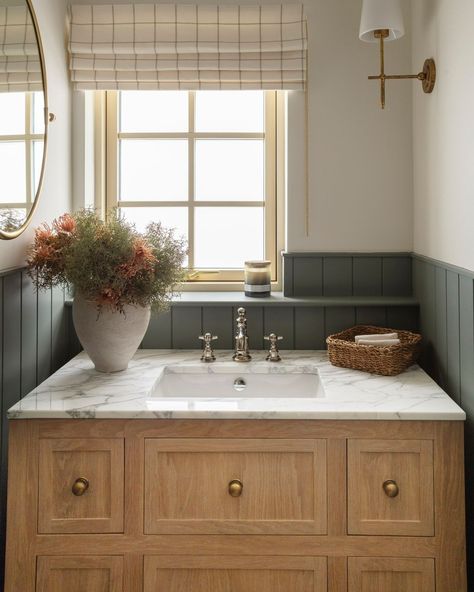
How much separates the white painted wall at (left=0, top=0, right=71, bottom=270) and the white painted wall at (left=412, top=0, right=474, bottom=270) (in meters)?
1.26

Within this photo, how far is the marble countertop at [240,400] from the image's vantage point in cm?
175

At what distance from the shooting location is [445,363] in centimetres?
210

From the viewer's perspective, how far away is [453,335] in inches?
79.4

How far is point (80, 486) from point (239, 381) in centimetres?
66

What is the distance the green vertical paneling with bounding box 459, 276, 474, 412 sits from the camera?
1.83 m

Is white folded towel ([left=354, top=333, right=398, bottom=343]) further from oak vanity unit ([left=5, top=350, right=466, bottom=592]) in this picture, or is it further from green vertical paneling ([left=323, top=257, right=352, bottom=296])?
oak vanity unit ([left=5, top=350, right=466, bottom=592])

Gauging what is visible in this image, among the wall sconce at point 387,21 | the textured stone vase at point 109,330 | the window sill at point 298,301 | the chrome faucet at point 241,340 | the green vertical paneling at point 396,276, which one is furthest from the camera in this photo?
the green vertical paneling at point 396,276

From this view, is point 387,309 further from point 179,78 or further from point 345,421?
point 179,78

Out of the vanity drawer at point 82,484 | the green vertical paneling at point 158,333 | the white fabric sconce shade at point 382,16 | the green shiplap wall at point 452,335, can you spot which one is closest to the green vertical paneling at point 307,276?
the green shiplap wall at point 452,335

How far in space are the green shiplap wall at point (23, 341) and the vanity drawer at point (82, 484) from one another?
0.20 meters

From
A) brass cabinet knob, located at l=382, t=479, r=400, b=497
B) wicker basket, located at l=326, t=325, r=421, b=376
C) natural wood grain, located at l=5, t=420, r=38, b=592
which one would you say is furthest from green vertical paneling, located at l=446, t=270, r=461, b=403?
natural wood grain, located at l=5, t=420, r=38, b=592

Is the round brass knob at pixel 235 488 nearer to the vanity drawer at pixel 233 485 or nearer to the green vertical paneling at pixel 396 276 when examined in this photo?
the vanity drawer at pixel 233 485

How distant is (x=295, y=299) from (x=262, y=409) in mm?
802

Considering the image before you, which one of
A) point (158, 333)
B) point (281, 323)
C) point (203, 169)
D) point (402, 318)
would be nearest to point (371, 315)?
point (402, 318)
